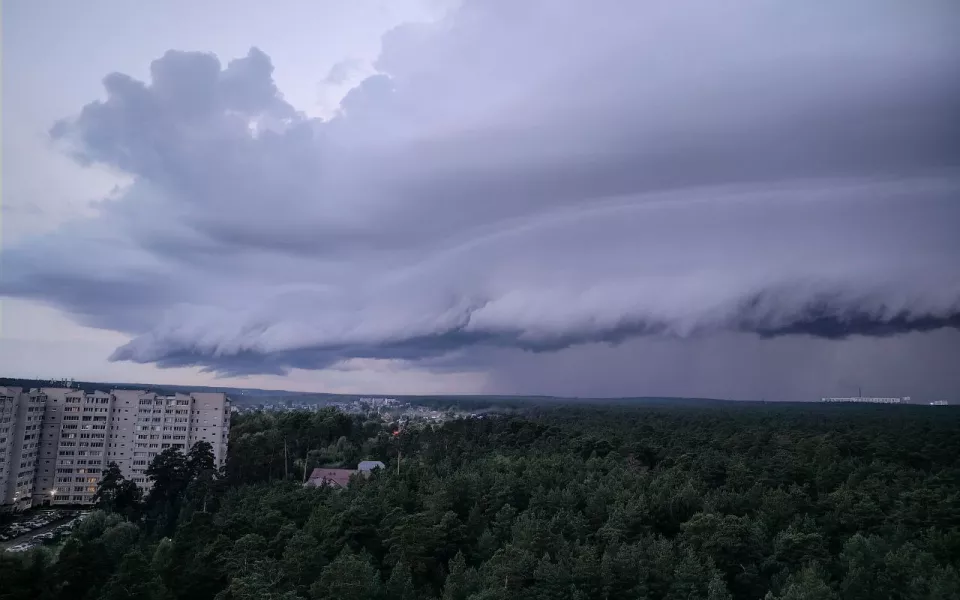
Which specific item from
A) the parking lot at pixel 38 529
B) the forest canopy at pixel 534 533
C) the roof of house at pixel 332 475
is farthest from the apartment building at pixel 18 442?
the roof of house at pixel 332 475

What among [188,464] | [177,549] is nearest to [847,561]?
[177,549]

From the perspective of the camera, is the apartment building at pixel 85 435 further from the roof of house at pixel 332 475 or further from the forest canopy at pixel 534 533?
the roof of house at pixel 332 475

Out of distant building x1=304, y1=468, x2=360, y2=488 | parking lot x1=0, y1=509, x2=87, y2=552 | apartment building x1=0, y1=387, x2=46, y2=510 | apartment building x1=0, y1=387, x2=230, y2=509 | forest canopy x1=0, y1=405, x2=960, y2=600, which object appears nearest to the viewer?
forest canopy x1=0, y1=405, x2=960, y2=600

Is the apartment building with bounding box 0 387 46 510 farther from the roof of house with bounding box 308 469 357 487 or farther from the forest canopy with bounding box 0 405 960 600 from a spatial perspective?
the roof of house with bounding box 308 469 357 487

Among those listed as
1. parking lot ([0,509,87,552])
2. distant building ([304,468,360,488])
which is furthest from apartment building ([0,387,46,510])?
distant building ([304,468,360,488])

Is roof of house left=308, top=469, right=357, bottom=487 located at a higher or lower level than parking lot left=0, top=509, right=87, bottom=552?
higher

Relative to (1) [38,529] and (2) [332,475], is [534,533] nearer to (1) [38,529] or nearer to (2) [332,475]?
(2) [332,475]

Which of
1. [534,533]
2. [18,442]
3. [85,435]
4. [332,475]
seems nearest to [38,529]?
[18,442]

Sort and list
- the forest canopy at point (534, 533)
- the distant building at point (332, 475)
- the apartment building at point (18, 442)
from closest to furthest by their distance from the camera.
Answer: the forest canopy at point (534, 533), the apartment building at point (18, 442), the distant building at point (332, 475)

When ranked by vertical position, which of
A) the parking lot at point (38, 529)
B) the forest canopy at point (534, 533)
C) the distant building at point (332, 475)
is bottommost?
the parking lot at point (38, 529)

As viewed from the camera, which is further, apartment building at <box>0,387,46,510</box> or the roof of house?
the roof of house
